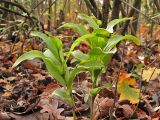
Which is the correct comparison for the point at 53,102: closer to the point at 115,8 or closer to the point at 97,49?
the point at 97,49

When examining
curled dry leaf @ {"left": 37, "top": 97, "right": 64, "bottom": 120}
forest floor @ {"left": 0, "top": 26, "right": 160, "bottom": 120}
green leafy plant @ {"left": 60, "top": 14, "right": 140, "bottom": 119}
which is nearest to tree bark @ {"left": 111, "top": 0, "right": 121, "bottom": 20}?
forest floor @ {"left": 0, "top": 26, "right": 160, "bottom": 120}

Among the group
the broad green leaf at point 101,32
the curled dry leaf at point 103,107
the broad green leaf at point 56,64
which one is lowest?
the curled dry leaf at point 103,107

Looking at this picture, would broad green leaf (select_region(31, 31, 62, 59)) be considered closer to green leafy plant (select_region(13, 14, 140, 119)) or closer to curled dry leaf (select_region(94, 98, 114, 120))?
green leafy plant (select_region(13, 14, 140, 119))

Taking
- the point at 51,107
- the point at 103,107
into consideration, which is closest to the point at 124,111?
the point at 103,107

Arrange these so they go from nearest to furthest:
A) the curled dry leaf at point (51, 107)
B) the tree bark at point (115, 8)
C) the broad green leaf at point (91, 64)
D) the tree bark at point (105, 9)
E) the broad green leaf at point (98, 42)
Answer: the broad green leaf at point (91, 64)
the broad green leaf at point (98, 42)
the curled dry leaf at point (51, 107)
the tree bark at point (105, 9)
the tree bark at point (115, 8)

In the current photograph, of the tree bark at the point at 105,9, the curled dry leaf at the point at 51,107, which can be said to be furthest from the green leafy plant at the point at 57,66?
the tree bark at the point at 105,9

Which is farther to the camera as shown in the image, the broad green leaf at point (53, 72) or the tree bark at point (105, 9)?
the tree bark at point (105, 9)

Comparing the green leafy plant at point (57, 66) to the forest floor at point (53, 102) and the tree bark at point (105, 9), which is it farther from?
the tree bark at point (105, 9)

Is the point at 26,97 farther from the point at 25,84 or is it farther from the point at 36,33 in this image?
the point at 36,33

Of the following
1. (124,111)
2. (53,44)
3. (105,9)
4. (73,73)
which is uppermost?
(105,9)

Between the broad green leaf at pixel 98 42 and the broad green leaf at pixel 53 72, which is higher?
the broad green leaf at pixel 98 42

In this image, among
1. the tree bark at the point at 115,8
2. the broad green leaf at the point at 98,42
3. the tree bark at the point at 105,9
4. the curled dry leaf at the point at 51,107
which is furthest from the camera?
the tree bark at the point at 115,8
